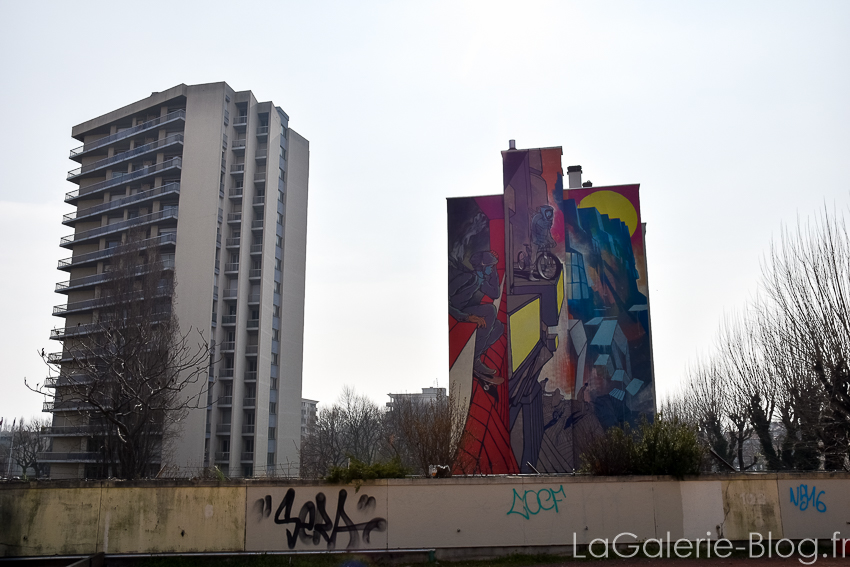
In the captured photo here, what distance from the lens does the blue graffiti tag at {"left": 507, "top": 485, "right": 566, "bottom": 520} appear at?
1641 cm

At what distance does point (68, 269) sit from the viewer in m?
55.0

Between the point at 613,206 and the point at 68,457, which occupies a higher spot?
the point at 613,206

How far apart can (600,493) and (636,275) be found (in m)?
14.8

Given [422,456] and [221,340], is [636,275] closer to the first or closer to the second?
[422,456]

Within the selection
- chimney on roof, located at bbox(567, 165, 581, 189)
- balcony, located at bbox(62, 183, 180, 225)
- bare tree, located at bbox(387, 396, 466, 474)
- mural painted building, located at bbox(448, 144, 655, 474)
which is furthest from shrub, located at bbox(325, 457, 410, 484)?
balcony, located at bbox(62, 183, 180, 225)

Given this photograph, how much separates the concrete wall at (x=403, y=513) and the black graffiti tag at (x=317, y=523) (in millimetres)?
25

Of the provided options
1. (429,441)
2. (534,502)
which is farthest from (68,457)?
(534,502)

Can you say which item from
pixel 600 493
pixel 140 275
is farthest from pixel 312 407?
pixel 600 493

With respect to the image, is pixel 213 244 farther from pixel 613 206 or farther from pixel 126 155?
pixel 613 206

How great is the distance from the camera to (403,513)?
16.3 m

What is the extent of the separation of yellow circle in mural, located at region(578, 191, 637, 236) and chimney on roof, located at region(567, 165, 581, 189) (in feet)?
10.1

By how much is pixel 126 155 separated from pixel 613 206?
42381 millimetres

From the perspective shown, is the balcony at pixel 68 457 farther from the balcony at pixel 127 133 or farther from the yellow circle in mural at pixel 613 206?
the yellow circle in mural at pixel 613 206

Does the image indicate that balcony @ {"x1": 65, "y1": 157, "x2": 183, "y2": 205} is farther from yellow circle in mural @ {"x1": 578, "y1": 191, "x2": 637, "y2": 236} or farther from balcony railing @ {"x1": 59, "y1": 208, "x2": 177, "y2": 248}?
yellow circle in mural @ {"x1": 578, "y1": 191, "x2": 637, "y2": 236}
